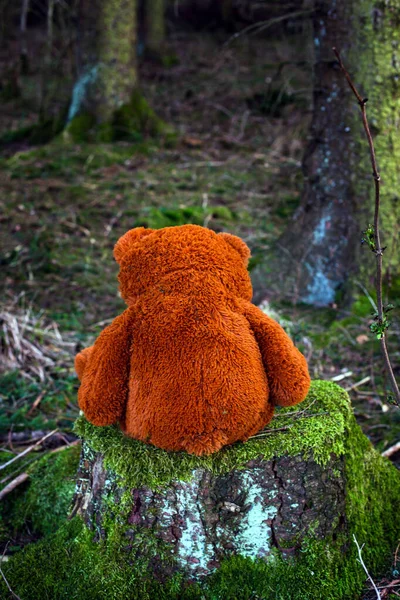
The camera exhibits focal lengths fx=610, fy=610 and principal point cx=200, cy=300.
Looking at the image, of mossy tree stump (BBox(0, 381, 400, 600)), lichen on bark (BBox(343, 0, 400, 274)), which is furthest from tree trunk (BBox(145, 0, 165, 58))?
mossy tree stump (BBox(0, 381, 400, 600))

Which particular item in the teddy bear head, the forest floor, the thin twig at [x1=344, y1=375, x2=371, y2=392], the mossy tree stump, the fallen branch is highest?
the teddy bear head

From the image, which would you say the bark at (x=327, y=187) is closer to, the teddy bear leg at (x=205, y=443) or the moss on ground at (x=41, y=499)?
the moss on ground at (x=41, y=499)

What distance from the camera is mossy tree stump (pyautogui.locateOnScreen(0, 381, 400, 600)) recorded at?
2.26 metres

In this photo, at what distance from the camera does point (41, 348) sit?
471 cm

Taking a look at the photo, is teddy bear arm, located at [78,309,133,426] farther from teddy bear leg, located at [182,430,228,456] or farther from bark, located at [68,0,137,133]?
bark, located at [68,0,137,133]

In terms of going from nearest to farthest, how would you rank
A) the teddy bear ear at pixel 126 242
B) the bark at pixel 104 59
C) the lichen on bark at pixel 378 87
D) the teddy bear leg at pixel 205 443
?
the teddy bear leg at pixel 205 443
the teddy bear ear at pixel 126 242
the lichen on bark at pixel 378 87
the bark at pixel 104 59

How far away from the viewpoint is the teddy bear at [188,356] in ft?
7.02

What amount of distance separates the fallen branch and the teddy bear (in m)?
1.04

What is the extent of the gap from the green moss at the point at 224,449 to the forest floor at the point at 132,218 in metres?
0.60

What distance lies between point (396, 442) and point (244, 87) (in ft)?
38.8

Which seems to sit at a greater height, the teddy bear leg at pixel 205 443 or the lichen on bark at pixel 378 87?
the lichen on bark at pixel 378 87

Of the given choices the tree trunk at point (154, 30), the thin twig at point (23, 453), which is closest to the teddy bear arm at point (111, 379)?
the thin twig at point (23, 453)

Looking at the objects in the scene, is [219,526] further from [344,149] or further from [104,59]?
[104,59]

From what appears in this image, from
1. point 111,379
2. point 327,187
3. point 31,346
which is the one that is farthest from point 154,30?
point 111,379
